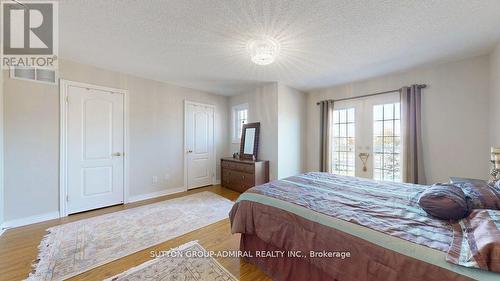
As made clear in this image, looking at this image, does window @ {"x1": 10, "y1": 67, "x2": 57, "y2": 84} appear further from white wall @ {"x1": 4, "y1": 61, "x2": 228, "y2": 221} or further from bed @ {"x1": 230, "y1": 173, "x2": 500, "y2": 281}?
bed @ {"x1": 230, "y1": 173, "x2": 500, "y2": 281}

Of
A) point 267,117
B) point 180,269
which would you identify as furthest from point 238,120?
point 180,269

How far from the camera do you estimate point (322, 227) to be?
4.07 ft

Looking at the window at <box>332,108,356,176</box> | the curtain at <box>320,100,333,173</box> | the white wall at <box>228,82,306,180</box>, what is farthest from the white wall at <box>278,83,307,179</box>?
the window at <box>332,108,356,176</box>

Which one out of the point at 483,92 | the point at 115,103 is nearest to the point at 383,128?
the point at 483,92

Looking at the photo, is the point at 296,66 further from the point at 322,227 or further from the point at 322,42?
the point at 322,227

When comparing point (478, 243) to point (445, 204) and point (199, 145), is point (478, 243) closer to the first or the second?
point (445, 204)

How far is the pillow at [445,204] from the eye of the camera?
3.73 feet

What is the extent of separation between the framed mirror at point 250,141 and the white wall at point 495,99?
343cm

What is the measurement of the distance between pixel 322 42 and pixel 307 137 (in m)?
2.61

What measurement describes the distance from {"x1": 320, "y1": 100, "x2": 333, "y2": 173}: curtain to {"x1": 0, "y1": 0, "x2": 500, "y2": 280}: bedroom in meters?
0.03

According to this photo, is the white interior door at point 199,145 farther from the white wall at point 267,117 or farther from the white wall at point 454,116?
the white wall at point 454,116

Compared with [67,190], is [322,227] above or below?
above

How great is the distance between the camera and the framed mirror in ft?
13.9

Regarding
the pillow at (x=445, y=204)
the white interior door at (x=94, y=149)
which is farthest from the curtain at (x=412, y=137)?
the white interior door at (x=94, y=149)
